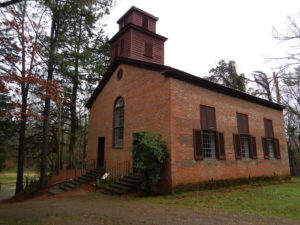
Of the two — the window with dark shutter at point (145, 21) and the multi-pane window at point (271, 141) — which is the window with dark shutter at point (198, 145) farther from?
the window with dark shutter at point (145, 21)

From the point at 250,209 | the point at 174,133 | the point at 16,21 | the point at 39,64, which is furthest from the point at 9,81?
the point at 250,209

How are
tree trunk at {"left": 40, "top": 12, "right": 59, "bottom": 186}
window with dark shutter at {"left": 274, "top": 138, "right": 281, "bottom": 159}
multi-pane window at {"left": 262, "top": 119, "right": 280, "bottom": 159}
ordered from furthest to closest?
window with dark shutter at {"left": 274, "top": 138, "right": 281, "bottom": 159} → multi-pane window at {"left": 262, "top": 119, "right": 280, "bottom": 159} → tree trunk at {"left": 40, "top": 12, "right": 59, "bottom": 186}

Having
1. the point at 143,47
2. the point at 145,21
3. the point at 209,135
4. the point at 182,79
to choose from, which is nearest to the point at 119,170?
the point at 209,135

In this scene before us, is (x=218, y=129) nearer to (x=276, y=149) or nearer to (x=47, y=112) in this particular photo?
(x=276, y=149)

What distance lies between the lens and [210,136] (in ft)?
38.7

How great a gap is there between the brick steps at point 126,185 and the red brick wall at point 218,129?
2.06 meters

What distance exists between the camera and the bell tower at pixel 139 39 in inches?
637

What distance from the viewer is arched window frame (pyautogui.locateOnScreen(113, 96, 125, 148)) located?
Result: 545 inches

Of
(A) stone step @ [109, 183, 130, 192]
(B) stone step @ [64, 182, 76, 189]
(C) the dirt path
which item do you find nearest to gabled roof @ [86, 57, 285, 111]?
(A) stone step @ [109, 183, 130, 192]

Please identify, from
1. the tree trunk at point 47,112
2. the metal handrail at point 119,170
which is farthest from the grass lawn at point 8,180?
the metal handrail at point 119,170

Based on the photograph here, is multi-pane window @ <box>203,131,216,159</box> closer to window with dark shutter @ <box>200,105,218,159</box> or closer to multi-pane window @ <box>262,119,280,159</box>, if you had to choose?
window with dark shutter @ <box>200,105,218,159</box>

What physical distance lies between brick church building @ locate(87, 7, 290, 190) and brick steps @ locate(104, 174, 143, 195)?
1.21 meters

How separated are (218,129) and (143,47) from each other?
28.8ft

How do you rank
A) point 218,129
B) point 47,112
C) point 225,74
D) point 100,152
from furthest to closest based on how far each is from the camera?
point 225,74, point 100,152, point 47,112, point 218,129
